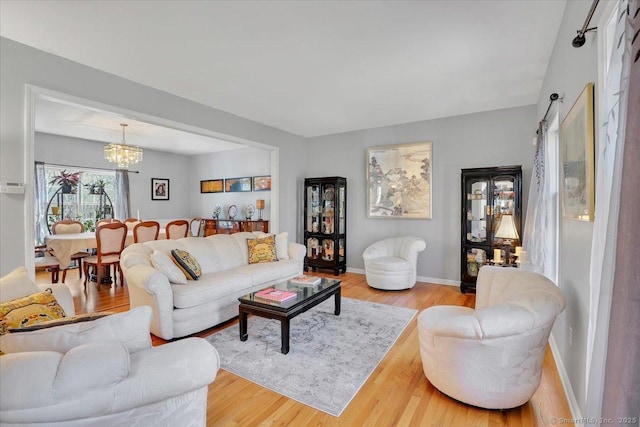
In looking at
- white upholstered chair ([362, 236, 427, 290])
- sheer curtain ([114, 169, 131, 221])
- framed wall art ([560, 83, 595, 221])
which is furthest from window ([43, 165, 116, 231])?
framed wall art ([560, 83, 595, 221])

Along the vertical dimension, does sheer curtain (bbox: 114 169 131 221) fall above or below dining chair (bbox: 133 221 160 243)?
above

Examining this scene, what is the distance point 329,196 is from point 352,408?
13.4ft

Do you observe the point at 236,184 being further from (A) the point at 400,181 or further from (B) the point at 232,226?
(A) the point at 400,181

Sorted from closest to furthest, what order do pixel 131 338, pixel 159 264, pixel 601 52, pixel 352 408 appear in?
pixel 131 338, pixel 601 52, pixel 352 408, pixel 159 264

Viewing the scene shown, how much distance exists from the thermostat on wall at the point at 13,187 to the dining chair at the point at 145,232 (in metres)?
2.42

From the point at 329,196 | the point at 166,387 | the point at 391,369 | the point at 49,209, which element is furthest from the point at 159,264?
the point at 49,209

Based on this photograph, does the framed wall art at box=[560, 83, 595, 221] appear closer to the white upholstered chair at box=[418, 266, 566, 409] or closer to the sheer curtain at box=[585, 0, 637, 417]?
the white upholstered chair at box=[418, 266, 566, 409]

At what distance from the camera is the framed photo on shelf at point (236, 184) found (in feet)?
24.1

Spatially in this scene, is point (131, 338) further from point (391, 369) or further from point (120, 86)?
point (120, 86)

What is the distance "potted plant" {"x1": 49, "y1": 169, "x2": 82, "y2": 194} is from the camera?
Result: 6297 millimetres

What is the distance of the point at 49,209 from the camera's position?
6246mm

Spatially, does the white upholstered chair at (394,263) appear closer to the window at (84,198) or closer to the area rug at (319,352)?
the area rug at (319,352)

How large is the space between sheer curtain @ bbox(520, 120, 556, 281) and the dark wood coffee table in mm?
1939

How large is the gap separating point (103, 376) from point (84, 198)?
23.6ft
